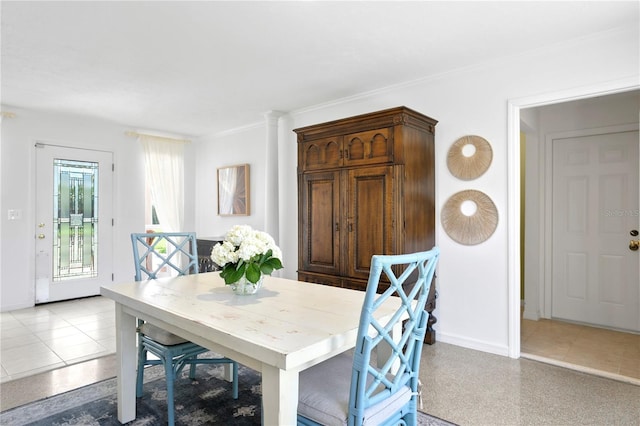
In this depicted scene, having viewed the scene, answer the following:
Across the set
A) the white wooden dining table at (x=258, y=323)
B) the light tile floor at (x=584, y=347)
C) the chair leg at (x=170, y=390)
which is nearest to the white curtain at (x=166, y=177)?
the white wooden dining table at (x=258, y=323)

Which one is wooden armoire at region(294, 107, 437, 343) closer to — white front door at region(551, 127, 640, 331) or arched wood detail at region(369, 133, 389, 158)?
arched wood detail at region(369, 133, 389, 158)

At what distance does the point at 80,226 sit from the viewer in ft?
16.9

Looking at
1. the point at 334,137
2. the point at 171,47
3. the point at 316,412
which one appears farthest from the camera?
the point at 334,137

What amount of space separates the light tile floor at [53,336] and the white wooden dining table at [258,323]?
4.42ft

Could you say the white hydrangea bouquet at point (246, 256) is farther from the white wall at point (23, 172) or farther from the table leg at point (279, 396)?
the white wall at point (23, 172)

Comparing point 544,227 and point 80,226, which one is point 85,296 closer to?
point 80,226

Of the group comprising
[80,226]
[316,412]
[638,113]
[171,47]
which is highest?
[171,47]

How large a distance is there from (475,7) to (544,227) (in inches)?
109

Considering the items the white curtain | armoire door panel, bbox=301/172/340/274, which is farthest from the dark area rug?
the white curtain

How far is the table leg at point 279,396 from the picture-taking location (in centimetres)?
125

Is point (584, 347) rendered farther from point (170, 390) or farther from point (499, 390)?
point (170, 390)

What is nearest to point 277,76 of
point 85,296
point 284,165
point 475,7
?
point 284,165

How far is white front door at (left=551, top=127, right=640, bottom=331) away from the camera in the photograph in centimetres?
373

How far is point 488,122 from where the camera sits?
3.20 m
